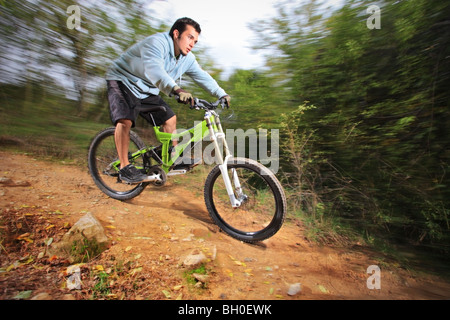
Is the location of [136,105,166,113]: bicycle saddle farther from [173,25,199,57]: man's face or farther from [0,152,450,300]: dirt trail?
[0,152,450,300]: dirt trail

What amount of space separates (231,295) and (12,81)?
5.49 m

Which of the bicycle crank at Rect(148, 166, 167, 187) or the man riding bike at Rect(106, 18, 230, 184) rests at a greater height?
the man riding bike at Rect(106, 18, 230, 184)

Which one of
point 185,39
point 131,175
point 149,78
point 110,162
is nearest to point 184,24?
point 185,39

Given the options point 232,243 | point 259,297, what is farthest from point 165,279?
point 232,243

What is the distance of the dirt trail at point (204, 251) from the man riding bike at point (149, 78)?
588 millimetres

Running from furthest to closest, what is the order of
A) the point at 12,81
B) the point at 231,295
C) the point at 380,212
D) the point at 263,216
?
the point at 12,81, the point at 380,212, the point at 263,216, the point at 231,295

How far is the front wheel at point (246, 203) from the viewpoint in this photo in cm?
241

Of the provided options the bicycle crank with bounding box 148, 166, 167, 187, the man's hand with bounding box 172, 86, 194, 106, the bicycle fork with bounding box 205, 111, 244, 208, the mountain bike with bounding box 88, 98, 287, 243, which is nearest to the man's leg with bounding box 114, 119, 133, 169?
the mountain bike with bounding box 88, 98, 287, 243

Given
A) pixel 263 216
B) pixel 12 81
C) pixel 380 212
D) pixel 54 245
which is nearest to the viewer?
pixel 54 245

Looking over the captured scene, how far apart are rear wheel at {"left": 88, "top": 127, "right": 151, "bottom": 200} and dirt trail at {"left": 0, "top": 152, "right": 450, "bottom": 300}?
15cm

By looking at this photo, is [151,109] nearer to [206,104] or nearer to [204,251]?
[206,104]

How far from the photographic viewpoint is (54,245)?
1.93 meters

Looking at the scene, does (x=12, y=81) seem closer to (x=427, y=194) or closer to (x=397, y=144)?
(x=397, y=144)

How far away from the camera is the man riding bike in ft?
7.91
